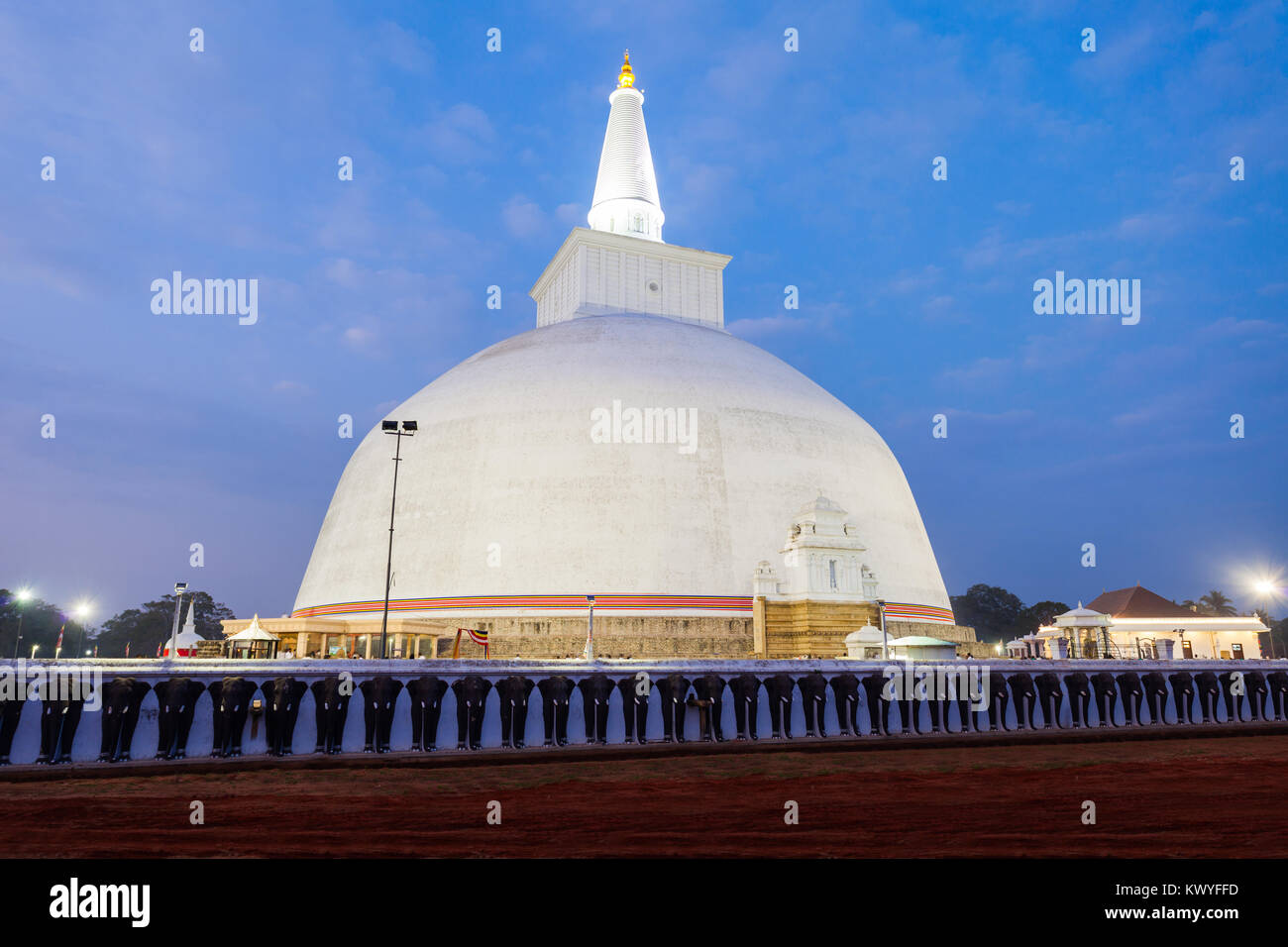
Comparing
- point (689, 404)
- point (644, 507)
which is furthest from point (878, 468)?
point (644, 507)

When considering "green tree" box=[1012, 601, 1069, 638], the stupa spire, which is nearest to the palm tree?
"green tree" box=[1012, 601, 1069, 638]

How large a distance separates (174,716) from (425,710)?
338cm

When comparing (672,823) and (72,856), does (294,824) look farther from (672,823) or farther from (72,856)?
(672,823)

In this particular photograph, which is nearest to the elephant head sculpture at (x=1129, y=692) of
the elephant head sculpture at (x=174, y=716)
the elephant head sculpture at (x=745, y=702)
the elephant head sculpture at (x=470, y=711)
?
the elephant head sculpture at (x=745, y=702)

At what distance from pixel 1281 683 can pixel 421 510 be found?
1019 inches

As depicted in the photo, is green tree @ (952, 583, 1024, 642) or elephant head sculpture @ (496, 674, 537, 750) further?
green tree @ (952, 583, 1024, 642)

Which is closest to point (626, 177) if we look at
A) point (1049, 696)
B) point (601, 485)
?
point (601, 485)

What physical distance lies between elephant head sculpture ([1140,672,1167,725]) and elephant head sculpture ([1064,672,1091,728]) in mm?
1445

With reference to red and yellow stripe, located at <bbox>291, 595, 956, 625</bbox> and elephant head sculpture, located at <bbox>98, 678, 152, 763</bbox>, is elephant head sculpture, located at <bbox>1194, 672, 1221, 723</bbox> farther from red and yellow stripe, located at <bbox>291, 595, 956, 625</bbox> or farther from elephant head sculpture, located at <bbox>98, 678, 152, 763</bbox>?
elephant head sculpture, located at <bbox>98, 678, 152, 763</bbox>

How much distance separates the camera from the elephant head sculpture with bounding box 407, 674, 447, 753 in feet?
40.3

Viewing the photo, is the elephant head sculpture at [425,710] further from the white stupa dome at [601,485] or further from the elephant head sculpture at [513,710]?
the white stupa dome at [601,485]

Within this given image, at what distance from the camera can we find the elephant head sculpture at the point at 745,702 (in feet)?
45.7

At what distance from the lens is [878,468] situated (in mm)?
33938

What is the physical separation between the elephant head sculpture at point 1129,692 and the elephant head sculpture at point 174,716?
56.6ft
